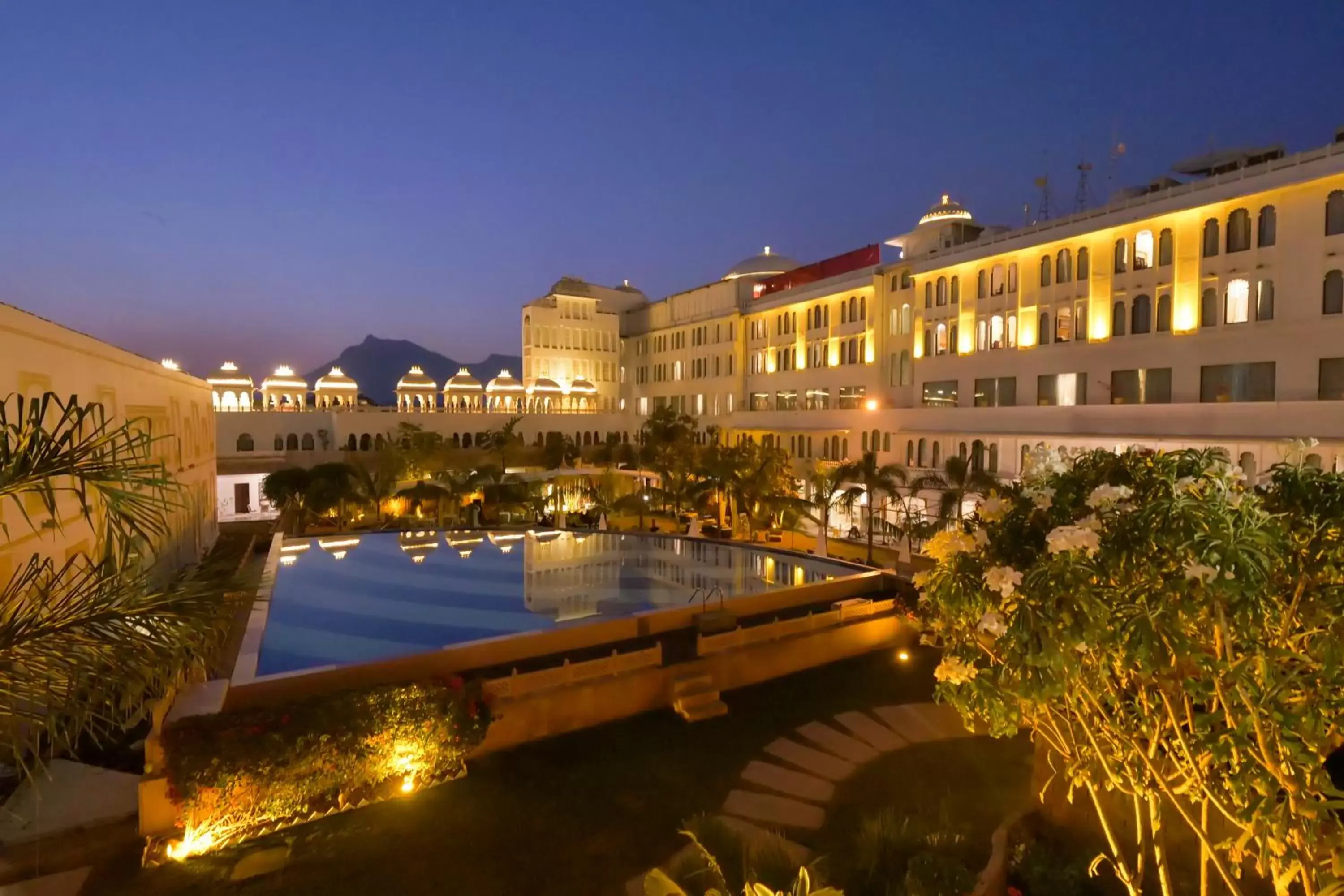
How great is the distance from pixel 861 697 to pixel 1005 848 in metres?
5.30

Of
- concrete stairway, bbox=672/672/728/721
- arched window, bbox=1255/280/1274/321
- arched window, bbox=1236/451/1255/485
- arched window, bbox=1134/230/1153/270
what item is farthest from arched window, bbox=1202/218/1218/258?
concrete stairway, bbox=672/672/728/721

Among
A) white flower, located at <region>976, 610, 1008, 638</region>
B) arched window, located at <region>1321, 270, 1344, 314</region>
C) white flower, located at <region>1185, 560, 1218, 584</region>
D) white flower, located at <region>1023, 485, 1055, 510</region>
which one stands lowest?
white flower, located at <region>976, 610, 1008, 638</region>

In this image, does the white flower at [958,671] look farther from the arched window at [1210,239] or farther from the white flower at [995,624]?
the arched window at [1210,239]

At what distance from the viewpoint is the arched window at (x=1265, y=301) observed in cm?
2411

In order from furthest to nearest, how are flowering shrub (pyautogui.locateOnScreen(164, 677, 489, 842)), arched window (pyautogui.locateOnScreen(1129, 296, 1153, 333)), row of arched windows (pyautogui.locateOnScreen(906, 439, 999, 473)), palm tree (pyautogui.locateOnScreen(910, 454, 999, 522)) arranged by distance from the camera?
row of arched windows (pyautogui.locateOnScreen(906, 439, 999, 473)) → arched window (pyautogui.locateOnScreen(1129, 296, 1153, 333)) → palm tree (pyautogui.locateOnScreen(910, 454, 999, 522)) → flowering shrub (pyautogui.locateOnScreen(164, 677, 489, 842))

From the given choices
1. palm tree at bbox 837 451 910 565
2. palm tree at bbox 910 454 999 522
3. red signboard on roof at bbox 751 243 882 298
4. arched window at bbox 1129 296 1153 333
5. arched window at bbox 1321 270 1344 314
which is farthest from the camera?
red signboard on roof at bbox 751 243 882 298

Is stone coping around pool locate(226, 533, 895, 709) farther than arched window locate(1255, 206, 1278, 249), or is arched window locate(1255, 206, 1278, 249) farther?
arched window locate(1255, 206, 1278, 249)

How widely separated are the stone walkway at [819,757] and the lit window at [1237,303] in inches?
831

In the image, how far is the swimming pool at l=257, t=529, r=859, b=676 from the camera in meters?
14.8

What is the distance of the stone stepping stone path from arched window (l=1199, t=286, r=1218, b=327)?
21.3m

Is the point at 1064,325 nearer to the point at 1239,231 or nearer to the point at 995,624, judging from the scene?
the point at 1239,231

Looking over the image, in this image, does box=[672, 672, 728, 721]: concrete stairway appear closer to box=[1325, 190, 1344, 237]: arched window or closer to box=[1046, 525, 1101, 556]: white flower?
box=[1046, 525, 1101, 556]: white flower

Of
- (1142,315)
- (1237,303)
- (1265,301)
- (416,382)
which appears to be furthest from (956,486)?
(416,382)

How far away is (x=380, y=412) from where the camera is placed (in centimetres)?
4734
